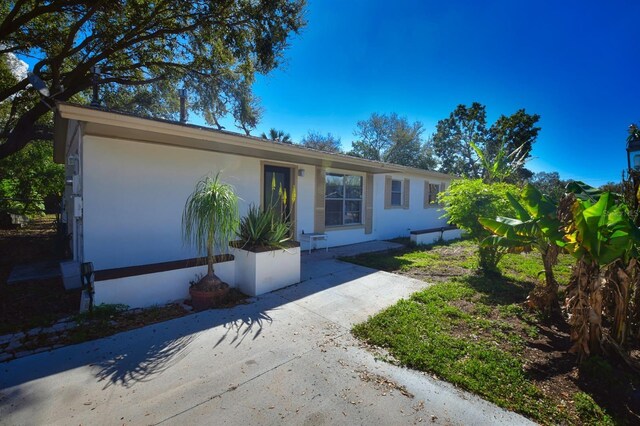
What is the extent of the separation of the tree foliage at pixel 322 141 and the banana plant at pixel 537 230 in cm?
2989

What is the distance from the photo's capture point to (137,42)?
370 inches

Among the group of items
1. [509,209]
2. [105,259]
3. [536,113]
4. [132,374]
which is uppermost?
[536,113]

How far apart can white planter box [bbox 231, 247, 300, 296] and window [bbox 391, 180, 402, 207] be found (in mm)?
7330

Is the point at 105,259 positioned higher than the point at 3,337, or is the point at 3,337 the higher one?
the point at 105,259

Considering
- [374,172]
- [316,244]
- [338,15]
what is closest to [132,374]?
[316,244]

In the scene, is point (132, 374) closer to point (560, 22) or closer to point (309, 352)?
point (309, 352)

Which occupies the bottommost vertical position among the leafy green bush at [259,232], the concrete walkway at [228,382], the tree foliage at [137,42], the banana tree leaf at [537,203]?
the concrete walkway at [228,382]

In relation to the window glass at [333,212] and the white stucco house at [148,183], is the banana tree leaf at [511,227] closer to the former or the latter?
the white stucco house at [148,183]

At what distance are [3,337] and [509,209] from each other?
8.32 m

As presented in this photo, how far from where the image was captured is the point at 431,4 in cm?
886

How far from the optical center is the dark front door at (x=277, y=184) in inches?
310

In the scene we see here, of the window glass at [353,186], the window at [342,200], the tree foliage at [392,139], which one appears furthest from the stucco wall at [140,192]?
the tree foliage at [392,139]

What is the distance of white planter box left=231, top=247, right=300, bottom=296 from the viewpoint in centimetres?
507

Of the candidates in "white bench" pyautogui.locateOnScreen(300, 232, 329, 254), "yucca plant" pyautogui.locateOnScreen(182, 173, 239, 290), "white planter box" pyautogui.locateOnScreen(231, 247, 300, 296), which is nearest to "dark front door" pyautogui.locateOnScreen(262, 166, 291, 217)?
"white bench" pyautogui.locateOnScreen(300, 232, 329, 254)
